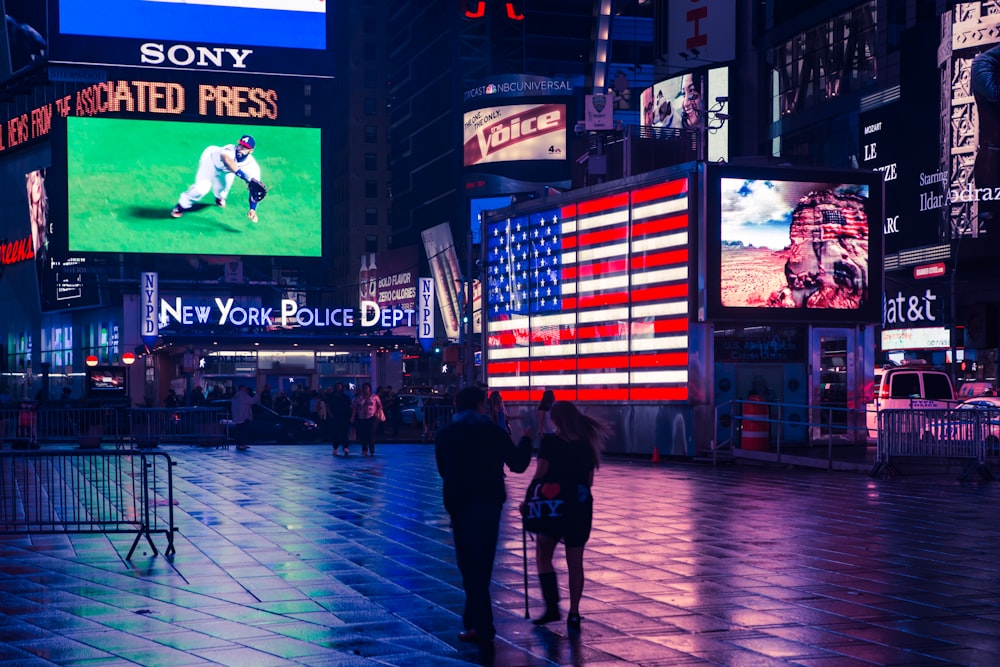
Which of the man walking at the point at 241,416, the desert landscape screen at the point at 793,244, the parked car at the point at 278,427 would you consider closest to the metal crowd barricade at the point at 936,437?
the desert landscape screen at the point at 793,244

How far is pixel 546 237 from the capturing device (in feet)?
106

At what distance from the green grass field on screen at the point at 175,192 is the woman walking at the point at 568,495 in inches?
1827

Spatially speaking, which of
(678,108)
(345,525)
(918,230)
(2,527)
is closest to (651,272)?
(345,525)

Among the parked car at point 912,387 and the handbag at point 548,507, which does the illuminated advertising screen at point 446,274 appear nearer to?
the parked car at point 912,387

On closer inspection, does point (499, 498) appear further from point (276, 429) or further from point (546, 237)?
point (276, 429)

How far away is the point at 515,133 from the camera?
8494cm

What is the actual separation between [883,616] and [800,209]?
62.4ft

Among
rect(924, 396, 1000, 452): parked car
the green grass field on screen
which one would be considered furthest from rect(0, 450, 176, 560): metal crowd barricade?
the green grass field on screen

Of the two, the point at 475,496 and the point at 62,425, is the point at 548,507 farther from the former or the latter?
the point at 62,425

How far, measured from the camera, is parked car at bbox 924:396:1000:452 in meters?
22.7

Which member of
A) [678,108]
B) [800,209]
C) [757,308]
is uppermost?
[678,108]

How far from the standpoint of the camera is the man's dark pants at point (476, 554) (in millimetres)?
8930

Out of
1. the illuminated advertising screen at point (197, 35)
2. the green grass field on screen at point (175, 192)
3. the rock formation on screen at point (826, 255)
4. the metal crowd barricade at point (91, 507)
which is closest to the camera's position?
the metal crowd barricade at point (91, 507)

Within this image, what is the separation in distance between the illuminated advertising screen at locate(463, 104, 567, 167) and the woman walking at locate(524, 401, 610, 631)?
74.0 meters
